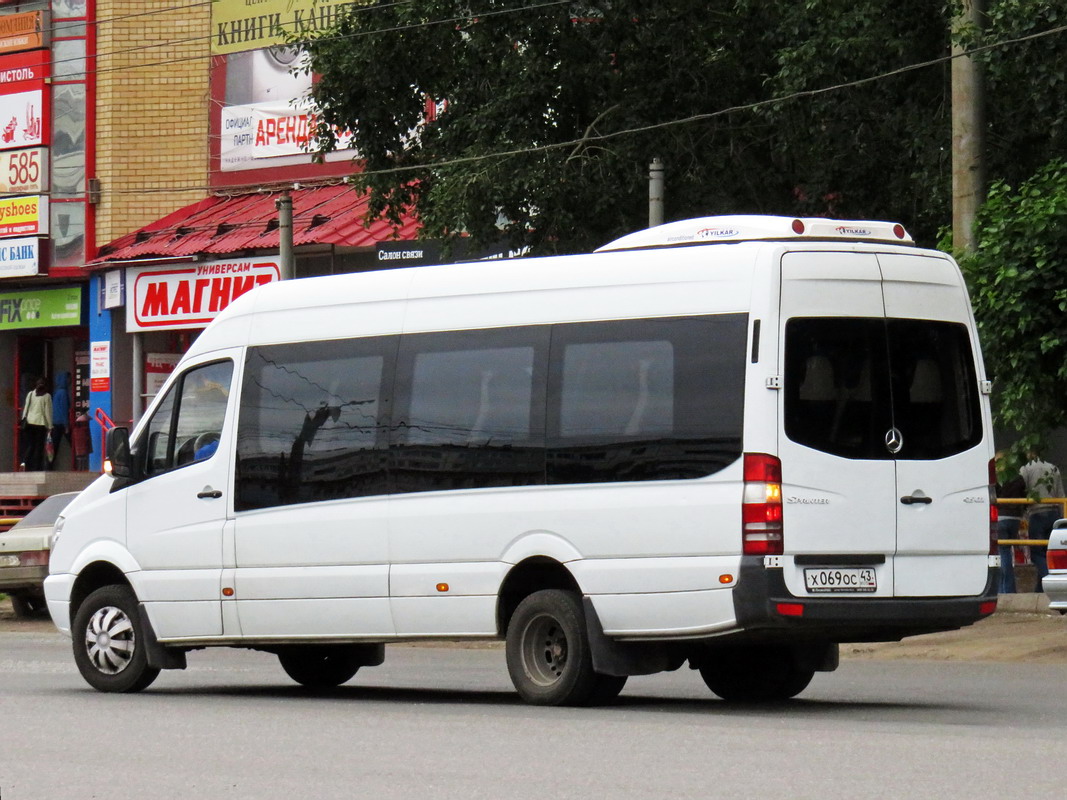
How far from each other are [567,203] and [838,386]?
41.5 ft

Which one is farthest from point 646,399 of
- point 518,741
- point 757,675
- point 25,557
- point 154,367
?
Answer: point 154,367

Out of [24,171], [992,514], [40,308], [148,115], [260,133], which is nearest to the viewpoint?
[992,514]

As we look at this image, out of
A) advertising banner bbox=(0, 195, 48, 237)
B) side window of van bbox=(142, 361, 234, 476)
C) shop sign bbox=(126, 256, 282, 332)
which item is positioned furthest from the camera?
advertising banner bbox=(0, 195, 48, 237)

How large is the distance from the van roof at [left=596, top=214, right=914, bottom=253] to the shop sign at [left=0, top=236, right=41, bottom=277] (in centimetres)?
2662

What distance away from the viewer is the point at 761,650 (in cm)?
1272

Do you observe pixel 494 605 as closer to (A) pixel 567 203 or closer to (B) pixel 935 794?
(B) pixel 935 794

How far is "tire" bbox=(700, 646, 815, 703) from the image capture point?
12.7 meters

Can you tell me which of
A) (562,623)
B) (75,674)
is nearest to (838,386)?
(562,623)

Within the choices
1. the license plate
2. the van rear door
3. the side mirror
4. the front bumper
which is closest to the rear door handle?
the van rear door

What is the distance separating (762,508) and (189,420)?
4.42 meters

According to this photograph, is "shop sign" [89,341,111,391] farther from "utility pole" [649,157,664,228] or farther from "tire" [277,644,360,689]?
"tire" [277,644,360,689]

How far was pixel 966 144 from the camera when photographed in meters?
19.1

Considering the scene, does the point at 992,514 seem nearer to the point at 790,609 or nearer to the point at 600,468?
the point at 790,609

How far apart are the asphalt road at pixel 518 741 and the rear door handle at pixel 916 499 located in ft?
3.74
